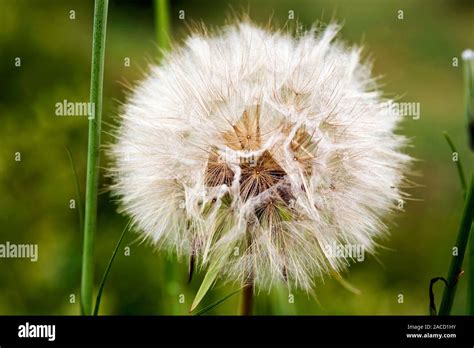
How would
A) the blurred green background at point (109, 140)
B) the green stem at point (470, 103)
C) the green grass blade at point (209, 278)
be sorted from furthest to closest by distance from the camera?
the blurred green background at point (109, 140) < the green stem at point (470, 103) < the green grass blade at point (209, 278)

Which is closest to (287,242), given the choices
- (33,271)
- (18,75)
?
(33,271)

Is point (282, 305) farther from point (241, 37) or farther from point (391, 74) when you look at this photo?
point (391, 74)

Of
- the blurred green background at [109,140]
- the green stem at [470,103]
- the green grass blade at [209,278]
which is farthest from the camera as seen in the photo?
the blurred green background at [109,140]

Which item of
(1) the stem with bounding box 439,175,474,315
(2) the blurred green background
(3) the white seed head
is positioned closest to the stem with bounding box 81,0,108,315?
(3) the white seed head

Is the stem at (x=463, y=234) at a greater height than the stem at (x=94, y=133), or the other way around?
the stem at (x=94, y=133)

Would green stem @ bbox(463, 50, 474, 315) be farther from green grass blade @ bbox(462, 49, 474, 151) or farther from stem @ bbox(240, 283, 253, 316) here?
stem @ bbox(240, 283, 253, 316)

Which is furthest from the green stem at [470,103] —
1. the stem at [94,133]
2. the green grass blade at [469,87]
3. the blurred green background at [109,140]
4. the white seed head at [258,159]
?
the stem at [94,133]

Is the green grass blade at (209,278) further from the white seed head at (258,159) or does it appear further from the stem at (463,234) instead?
the stem at (463,234)
